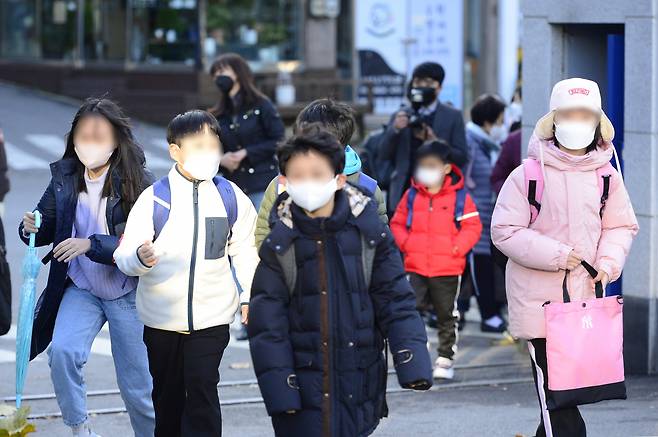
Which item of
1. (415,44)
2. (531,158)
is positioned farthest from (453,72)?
(531,158)

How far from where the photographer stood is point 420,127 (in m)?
9.47

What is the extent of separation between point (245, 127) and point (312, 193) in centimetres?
472

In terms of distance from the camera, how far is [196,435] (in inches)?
228

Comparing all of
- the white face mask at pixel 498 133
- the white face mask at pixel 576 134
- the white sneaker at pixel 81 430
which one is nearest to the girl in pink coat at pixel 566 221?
the white face mask at pixel 576 134

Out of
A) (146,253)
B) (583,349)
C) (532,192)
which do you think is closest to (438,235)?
(532,192)

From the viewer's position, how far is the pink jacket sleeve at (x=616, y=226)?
19.3 feet

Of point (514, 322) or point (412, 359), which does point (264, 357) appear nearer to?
point (412, 359)

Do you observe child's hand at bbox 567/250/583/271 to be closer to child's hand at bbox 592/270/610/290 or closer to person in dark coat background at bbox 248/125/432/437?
child's hand at bbox 592/270/610/290

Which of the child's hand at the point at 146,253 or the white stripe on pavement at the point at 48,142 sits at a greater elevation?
the child's hand at the point at 146,253

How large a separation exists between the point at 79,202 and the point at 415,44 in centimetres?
1708

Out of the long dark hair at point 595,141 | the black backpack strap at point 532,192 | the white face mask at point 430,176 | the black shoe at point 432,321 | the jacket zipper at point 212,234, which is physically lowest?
the black shoe at point 432,321

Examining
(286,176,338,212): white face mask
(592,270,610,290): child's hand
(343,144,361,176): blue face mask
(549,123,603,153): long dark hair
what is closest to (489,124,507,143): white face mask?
(343,144,361,176): blue face mask

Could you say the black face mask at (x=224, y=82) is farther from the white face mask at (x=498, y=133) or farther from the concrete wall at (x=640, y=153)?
the white face mask at (x=498, y=133)

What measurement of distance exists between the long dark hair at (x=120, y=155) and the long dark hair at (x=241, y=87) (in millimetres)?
3042
